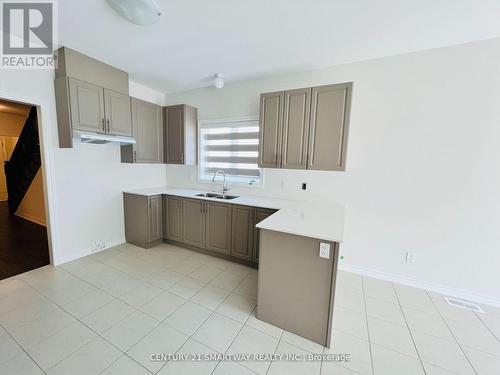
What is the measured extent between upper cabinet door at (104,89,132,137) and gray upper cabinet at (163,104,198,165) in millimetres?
649

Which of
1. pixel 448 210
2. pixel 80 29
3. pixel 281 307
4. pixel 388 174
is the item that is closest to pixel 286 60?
pixel 388 174

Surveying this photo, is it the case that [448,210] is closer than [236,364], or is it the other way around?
[236,364]

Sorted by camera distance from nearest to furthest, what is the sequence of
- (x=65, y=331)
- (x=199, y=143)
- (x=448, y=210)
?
(x=65, y=331) → (x=448, y=210) → (x=199, y=143)

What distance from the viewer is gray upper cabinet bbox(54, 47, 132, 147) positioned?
249cm

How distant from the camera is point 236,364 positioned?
1.53 meters

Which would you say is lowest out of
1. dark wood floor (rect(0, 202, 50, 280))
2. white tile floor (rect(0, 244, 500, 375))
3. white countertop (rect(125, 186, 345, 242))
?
white tile floor (rect(0, 244, 500, 375))

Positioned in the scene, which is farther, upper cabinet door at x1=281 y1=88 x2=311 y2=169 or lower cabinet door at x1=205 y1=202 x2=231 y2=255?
lower cabinet door at x1=205 y1=202 x2=231 y2=255

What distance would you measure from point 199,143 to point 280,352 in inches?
128

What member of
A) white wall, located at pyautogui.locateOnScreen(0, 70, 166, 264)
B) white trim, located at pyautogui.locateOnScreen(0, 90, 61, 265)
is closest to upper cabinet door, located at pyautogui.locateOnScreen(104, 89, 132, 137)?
white wall, located at pyautogui.locateOnScreen(0, 70, 166, 264)

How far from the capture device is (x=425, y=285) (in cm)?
251

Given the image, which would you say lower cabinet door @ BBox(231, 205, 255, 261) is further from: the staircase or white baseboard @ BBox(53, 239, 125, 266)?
the staircase

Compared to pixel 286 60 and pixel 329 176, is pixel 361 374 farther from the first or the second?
pixel 286 60

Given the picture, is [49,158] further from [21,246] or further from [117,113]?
[21,246]

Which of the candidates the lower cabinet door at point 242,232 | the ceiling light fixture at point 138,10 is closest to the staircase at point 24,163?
the ceiling light fixture at point 138,10
